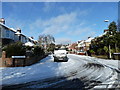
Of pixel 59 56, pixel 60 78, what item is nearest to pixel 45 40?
pixel 59 56

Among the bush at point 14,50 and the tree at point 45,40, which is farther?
the tree at point 45,40

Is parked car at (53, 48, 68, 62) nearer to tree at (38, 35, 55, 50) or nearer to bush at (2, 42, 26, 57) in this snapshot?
bush at (2, 42, 26, 57)

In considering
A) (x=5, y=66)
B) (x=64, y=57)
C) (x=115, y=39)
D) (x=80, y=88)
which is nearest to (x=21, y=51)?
(x=5, y=66)

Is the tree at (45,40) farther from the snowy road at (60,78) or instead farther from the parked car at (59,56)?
the snowy road at (60,78)

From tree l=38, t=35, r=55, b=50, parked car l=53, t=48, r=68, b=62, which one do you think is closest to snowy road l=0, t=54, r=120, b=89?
parked car l=53, t=48, r=68, b=62

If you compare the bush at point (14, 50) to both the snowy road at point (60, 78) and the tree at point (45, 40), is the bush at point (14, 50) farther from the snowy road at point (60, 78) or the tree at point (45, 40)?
the tree at point (45, 40)

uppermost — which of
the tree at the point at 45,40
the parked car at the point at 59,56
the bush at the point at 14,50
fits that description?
the tree at the point at 45,40

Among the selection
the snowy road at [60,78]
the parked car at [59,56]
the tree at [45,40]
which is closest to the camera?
the snowy road at [60,78]

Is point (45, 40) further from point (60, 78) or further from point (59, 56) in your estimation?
point (60, 78)

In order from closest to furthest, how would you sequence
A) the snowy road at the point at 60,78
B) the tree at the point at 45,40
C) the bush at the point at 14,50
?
the snowy road at the point at 60,78 < the bush at the point at 14,50 < the tree at the point at 45,40

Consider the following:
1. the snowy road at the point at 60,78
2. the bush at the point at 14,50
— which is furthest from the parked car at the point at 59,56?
the snowy road at the point at 60,78

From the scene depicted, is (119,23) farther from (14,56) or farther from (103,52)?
(14,56)

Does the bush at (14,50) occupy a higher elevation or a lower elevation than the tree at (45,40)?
lower

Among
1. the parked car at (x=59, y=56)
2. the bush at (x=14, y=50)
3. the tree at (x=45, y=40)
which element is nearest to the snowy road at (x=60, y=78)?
the bush at (x=14, y=50)
